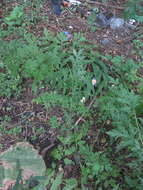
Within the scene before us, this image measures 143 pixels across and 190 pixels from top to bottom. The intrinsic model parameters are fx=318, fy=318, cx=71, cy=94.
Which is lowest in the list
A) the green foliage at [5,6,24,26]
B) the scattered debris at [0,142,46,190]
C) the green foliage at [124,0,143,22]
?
Answer: the scattered debris at [0,142,46,190]

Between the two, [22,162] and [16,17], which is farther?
[16,17]

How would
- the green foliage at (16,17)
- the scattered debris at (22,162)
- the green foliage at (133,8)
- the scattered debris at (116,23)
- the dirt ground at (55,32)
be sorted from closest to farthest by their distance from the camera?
the scattered debris at (22,162), the dirt ground at (55,32), the green foliage at (133,8), the green foliage at (16,17), the scattered debris at (116,23)

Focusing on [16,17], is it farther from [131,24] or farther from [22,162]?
[22,162]

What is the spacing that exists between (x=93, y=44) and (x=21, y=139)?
1272mm

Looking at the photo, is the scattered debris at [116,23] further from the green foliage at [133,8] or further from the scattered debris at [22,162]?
the scattered debris at [22,162]

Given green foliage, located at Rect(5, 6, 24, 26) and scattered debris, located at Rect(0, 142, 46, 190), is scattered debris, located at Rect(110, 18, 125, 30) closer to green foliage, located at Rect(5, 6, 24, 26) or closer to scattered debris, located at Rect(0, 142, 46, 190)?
green foliage, located at Rect(5, 6, 24, 26)

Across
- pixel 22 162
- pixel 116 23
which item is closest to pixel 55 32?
pixel 116 23

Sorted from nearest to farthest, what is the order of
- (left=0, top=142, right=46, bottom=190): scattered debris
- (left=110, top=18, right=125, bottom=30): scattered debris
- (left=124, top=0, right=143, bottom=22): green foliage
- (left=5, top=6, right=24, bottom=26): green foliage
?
(left=0, top=142, right=46, bottom=190): scattered debris
(left=124, top=0, right=143, bottom=22): green foliage
(left=5, top=6, right=24, bottom=26): green foliage
(left=110, top=18, right=125, bottom=30): scattered debris

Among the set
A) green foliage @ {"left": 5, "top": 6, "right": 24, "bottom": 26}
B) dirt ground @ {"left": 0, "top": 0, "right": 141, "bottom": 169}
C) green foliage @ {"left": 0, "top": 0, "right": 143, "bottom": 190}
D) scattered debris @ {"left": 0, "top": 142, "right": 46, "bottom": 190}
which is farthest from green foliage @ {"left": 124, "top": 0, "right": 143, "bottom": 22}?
scattered debris @ {"left": 0, "top": 142, "right": 46, "bottom": 190}

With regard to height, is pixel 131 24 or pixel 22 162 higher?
pixel 131 24

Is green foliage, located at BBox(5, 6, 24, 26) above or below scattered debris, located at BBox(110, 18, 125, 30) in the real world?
above

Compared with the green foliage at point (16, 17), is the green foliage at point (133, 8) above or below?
above

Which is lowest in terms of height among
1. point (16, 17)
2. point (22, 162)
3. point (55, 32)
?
point (22, 162)

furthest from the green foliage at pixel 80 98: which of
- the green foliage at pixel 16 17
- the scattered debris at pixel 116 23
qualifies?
the scattered debris at pixel 116 23
